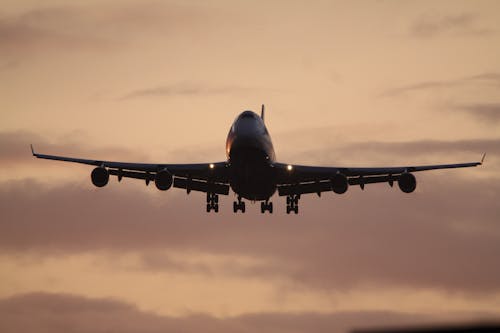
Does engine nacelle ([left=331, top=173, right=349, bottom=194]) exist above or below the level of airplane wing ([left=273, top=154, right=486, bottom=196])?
below

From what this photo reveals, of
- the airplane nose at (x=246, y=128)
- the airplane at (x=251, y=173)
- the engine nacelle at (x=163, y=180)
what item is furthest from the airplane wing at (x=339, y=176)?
the engine nacelle at (x=163, y=180)

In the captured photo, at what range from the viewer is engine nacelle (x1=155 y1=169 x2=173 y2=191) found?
66.8m

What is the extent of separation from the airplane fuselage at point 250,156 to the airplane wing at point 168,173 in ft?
7.00

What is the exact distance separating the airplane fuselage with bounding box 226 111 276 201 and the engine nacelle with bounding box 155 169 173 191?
462cm

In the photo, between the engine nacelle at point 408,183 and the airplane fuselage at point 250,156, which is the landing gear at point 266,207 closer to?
the airplane fuselage at point 250,156

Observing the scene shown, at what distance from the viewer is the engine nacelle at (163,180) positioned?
2628 inches

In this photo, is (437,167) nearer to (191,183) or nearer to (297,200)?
(297,200)

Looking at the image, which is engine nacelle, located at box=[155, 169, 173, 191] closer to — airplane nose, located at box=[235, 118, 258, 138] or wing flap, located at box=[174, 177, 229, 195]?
wing flap, located at box=[174, 177, 229, 195]

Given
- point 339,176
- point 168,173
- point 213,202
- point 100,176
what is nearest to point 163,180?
point 168,173

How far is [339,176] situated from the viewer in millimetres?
68000

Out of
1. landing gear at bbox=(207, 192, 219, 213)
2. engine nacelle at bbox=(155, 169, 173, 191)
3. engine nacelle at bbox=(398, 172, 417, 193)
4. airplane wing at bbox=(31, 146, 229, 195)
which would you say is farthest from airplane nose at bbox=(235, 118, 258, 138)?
landing gear at bbox=(207, 192, 219, 213)

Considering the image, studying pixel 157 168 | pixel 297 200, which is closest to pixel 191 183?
pixel 157 168

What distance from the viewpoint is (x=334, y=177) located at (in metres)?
68.4

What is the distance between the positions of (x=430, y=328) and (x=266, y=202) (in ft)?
140
